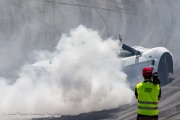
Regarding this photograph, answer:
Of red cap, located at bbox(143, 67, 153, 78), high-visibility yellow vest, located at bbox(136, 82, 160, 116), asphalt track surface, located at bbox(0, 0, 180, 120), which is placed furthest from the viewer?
asphalt track surface, located at bbox(0, 0, 180, 120)

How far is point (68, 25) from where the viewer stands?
29250mm

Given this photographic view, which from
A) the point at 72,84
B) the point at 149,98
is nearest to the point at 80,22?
the point at 72,84

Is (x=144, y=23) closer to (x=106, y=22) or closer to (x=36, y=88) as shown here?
(x=106, y=22)

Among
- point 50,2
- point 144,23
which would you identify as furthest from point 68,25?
point 144,23

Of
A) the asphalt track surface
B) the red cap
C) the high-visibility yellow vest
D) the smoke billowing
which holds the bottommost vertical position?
the high-visibility yellow vest

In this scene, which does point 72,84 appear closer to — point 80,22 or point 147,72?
point 147,72

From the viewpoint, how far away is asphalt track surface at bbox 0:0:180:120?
1041 inches

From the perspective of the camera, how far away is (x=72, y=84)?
14.0 metres

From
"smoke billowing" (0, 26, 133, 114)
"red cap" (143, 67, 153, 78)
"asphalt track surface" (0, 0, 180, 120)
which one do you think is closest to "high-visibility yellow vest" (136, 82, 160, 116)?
"red cap" (143, 67, 153, 78)

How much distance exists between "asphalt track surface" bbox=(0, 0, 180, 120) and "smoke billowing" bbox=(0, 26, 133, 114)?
7366 mm

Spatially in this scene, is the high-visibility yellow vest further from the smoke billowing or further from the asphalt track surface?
the asphalt track surface

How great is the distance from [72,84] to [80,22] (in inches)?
641

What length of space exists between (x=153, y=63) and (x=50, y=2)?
14.7 m

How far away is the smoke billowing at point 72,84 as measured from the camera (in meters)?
13.9
